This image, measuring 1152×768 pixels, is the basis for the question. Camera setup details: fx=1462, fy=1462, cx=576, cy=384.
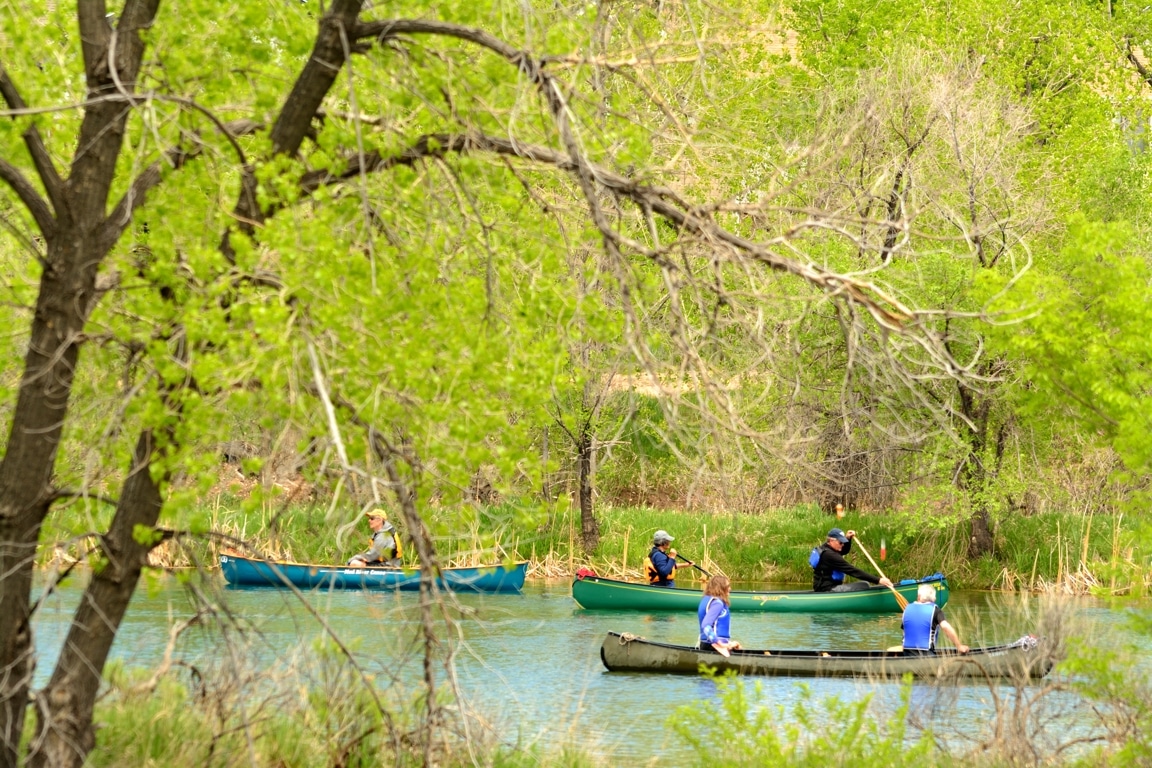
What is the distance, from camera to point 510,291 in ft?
29.6

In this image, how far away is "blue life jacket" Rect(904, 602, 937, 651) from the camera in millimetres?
16141

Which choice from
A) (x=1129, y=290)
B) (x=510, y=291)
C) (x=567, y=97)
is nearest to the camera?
(x=567, y=97)

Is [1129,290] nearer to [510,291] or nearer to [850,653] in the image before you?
[510,291]

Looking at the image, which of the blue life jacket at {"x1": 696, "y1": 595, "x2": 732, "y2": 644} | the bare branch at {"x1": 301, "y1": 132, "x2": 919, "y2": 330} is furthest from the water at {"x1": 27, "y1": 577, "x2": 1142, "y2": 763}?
the bare branch at {"x1": 301, "y1": 132, "x2": 919, "y2": 330}

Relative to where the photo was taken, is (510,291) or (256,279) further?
(510,291)

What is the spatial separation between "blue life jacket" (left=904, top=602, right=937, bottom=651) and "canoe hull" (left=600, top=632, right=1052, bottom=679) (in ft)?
1.08

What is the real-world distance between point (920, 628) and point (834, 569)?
7.53 metres

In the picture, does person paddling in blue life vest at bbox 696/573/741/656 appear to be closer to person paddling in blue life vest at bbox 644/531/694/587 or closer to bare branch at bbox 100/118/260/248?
person paddling in blue life vest at bbox 644/531/694/587

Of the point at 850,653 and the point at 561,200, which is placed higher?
the point at 561,200

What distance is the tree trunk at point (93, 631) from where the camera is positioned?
760 cm

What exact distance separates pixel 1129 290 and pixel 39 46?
7779mm

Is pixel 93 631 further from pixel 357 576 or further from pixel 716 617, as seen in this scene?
pixel 357 576

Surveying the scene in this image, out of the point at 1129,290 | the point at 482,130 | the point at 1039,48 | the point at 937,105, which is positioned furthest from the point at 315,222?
the point at 1039,48

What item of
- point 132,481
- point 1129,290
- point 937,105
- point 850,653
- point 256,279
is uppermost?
point 937,105
